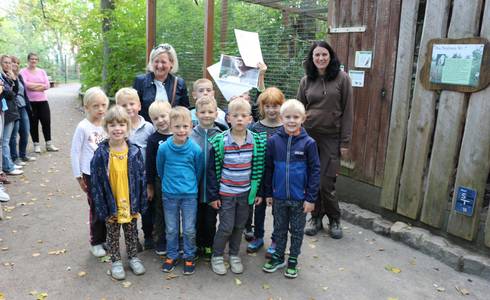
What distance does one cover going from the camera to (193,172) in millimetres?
3135

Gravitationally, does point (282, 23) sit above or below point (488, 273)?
above

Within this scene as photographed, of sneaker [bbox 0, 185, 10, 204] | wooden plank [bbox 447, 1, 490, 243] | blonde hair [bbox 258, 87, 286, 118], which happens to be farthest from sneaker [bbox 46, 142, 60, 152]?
wooden plank [bbox 447, 1, 490, 243]

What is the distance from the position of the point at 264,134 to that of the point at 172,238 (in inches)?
45.1

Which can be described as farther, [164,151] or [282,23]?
[282,23]

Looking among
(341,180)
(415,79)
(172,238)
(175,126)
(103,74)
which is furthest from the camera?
(103,74)

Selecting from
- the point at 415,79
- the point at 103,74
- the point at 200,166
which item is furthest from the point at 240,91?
the point at 103,74

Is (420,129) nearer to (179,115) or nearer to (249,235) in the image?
(249,235)

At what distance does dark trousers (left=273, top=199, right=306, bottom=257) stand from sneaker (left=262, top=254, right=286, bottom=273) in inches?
5.7

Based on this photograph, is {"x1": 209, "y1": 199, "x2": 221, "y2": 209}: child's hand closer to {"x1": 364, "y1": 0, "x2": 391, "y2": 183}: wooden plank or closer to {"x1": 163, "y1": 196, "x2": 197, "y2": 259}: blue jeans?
{"x1": 163, "y1": 196, "x2": 197, "y2": 259}: blue jeans

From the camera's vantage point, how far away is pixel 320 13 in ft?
16.0

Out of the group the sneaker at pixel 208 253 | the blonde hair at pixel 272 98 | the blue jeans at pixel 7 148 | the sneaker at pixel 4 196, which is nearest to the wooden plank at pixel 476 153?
the blonde hair at pixel 272 98

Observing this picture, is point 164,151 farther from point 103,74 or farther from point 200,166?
point 103,74

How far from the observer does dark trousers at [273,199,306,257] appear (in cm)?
317

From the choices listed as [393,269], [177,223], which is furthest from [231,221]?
[393,269]
